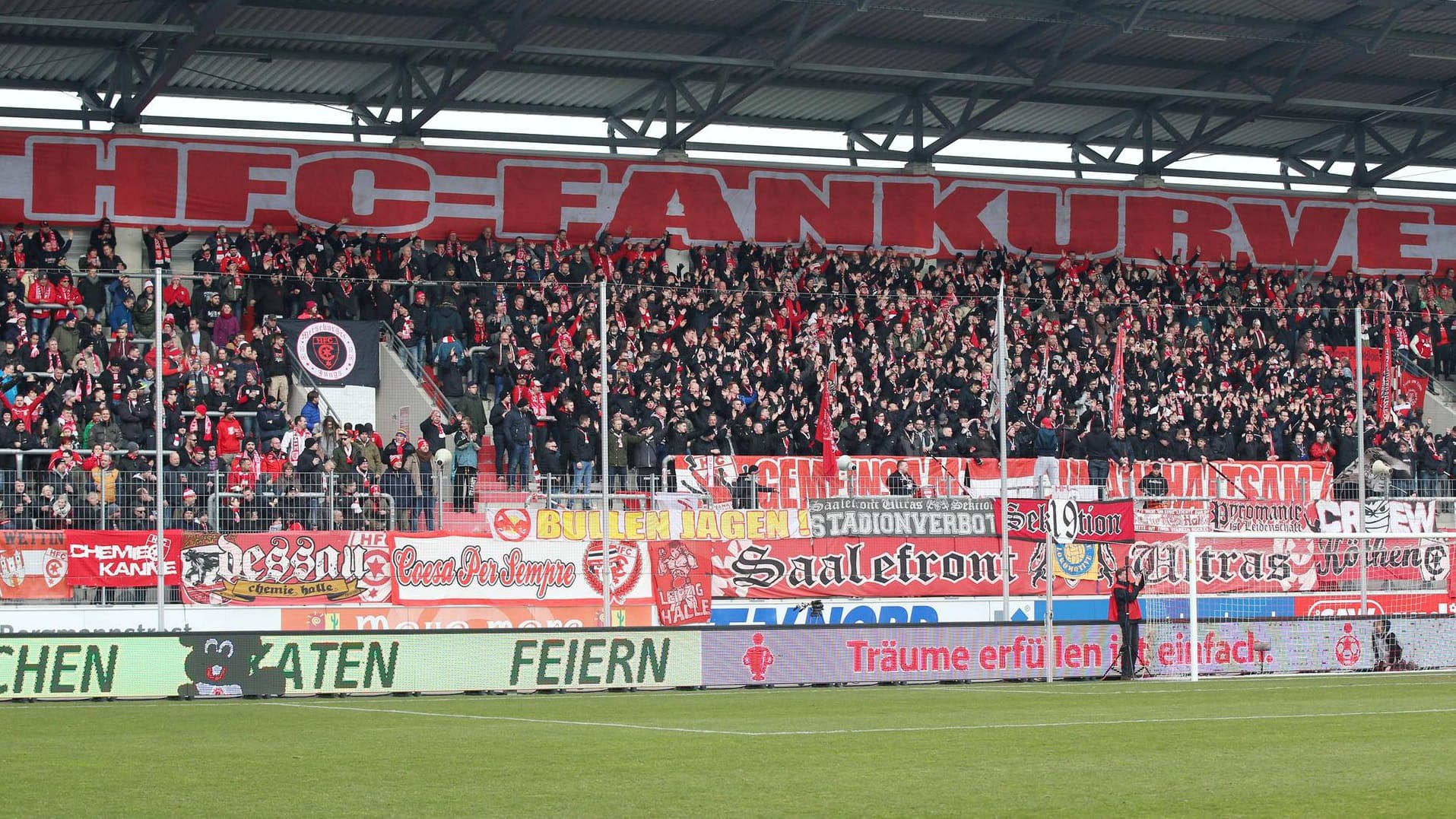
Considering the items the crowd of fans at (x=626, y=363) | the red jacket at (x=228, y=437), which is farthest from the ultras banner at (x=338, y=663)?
the red jacket at (x=228, y=437)

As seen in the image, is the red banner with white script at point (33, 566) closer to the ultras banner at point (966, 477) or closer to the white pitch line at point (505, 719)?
the white pitch line at point (505, 719)

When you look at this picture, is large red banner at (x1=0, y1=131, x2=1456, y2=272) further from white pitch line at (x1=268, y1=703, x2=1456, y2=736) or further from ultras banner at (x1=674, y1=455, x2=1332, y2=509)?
white pitch line at (x1=268, y1=703, x2=1456, y2=736)

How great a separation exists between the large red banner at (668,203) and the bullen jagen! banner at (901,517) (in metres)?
12.1

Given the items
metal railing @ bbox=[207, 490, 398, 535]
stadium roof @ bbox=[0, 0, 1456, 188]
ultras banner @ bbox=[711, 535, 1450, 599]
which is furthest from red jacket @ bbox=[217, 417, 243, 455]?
stadium roof @ bbox=[0, 0, 1456, 188]

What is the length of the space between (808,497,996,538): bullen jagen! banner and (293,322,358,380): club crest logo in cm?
839

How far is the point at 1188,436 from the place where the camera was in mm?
33000

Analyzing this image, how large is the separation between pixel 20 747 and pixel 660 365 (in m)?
18.9

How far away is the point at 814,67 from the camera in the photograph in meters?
34.7

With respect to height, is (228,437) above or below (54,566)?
above

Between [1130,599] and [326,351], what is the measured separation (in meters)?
13.9

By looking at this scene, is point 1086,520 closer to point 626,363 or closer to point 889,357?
point 889,357

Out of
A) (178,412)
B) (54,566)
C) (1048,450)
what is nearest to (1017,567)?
(1048,450)

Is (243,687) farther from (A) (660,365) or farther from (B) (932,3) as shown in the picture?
(B) (932,3)

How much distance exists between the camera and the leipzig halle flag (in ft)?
96.4
